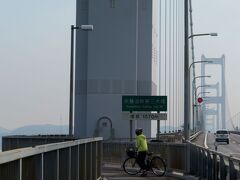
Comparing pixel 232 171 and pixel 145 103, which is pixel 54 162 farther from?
pixel 145 103

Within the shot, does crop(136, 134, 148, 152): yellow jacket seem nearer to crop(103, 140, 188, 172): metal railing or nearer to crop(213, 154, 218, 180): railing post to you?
crop(103, 140, 188, 172): metal railing

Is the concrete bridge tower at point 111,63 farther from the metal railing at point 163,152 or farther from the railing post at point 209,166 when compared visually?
the railing post at point 209,166

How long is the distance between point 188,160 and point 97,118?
35901mm

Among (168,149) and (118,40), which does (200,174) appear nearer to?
(168,149)

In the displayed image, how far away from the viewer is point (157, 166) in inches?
798

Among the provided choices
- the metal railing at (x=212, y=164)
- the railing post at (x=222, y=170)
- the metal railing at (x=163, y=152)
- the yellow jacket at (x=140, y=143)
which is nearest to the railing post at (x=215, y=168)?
the metal railing at (x=212, y=164)

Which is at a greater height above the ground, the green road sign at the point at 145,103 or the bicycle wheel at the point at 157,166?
the green road sign at the point at 145,103

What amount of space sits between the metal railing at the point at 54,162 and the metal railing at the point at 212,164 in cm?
300

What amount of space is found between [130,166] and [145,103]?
16391 mm

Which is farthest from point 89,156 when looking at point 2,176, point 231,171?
point 2,176

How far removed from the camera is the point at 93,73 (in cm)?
5709

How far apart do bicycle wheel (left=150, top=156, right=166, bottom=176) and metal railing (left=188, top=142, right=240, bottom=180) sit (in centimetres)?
102

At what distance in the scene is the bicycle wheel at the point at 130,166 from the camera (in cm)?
2070

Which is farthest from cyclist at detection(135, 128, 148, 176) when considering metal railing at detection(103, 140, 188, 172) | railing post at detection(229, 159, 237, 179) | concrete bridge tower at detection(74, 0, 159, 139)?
concrete bridge tower at detection(74, 0, 159, 139)
